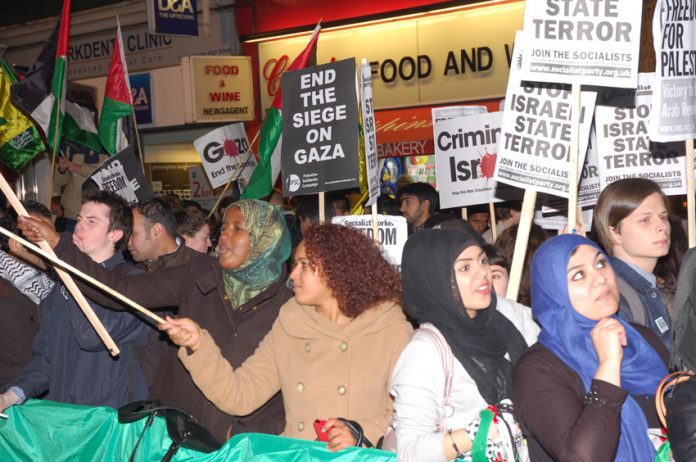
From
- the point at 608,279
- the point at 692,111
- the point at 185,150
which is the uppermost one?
the point at 692,111

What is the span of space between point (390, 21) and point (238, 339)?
11692 mm

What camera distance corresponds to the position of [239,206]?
473 cm

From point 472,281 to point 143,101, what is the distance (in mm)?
15813

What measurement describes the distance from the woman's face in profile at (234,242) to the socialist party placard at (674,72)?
223 cm

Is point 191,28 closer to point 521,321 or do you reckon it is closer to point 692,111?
point 692,111

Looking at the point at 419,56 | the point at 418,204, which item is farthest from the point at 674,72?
the point at 419,56

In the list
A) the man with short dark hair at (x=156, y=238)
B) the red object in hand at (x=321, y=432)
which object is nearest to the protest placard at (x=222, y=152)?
the man with short dark hair at (x=156, y=238)

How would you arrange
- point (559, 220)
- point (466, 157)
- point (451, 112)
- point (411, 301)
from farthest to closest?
1. point (451, 112)
2. point (466, 157)
3. point (559, 220)
4. point (411, 301)

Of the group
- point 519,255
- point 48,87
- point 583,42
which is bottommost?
point 519,255

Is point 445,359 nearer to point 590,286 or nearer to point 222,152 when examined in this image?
point 590,286

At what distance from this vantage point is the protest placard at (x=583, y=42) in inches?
175

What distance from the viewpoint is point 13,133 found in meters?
9.42

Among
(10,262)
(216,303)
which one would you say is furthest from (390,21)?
(216,303)

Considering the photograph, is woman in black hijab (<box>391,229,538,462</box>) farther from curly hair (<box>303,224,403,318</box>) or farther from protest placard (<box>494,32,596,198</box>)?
protest placard (<box>494,32,596,198</box>)
